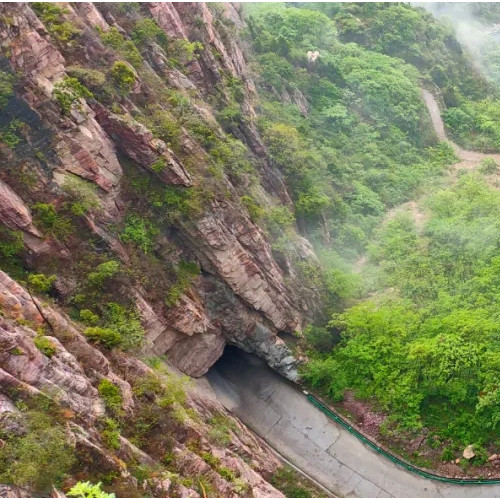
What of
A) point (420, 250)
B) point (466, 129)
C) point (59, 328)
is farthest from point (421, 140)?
point (59, 328)

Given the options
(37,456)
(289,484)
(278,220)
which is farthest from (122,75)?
(289,484)

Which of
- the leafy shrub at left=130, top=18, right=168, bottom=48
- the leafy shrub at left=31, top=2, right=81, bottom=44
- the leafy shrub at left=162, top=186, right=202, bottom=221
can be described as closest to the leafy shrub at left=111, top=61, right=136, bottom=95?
the leafy shrub at left=31, top=2, right=81, bottom=44

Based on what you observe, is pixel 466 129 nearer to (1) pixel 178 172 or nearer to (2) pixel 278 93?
(2) pixel 278 93

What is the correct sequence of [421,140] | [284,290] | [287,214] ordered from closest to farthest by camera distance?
[284,290]
[287,214]
[421,140]

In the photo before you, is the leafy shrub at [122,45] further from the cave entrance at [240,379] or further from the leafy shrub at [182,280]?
the cave entrance at [240,379]

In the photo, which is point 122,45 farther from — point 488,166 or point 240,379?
point 488,166

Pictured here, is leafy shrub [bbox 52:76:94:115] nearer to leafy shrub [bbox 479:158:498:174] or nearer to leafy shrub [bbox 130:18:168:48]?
leafy shrub [bbox 130:18:168:48]
